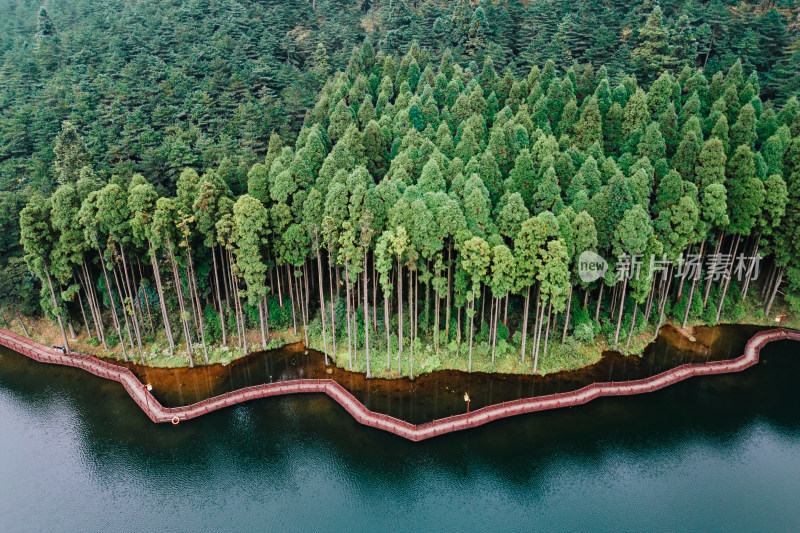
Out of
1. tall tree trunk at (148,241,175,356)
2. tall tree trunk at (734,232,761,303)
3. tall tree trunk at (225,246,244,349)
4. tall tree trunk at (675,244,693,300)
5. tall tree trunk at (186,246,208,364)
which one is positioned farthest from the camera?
tall tree trunk at (734,232,761,303)

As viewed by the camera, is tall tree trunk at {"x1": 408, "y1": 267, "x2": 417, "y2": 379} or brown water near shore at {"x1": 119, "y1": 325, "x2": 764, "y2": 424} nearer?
brown water near shore at {"x1": 119, "y1": 325, "x2": 764, "y2": 424}

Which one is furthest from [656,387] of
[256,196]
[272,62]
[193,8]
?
[193,8]

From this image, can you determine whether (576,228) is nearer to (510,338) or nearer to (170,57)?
(510,338)

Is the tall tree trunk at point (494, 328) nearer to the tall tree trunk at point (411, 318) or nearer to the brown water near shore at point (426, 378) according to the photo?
the brown water near shore at point (426, 378)

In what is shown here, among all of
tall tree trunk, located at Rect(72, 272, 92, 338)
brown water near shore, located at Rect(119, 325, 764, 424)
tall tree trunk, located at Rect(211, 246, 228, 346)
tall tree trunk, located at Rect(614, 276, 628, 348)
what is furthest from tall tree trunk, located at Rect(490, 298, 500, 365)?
tall tree trunk, located at Rect(72, 272, 92, 338)

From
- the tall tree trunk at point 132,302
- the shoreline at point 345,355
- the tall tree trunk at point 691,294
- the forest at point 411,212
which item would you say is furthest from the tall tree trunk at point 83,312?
the tall tree trunk at point 691,294

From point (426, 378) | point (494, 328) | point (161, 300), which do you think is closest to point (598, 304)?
point (494, 328)

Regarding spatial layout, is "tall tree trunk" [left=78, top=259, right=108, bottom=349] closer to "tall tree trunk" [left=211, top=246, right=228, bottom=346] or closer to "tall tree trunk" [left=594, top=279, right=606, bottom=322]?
"tall tree trunk" [left=211, top=246, right=228, bottom=346]
